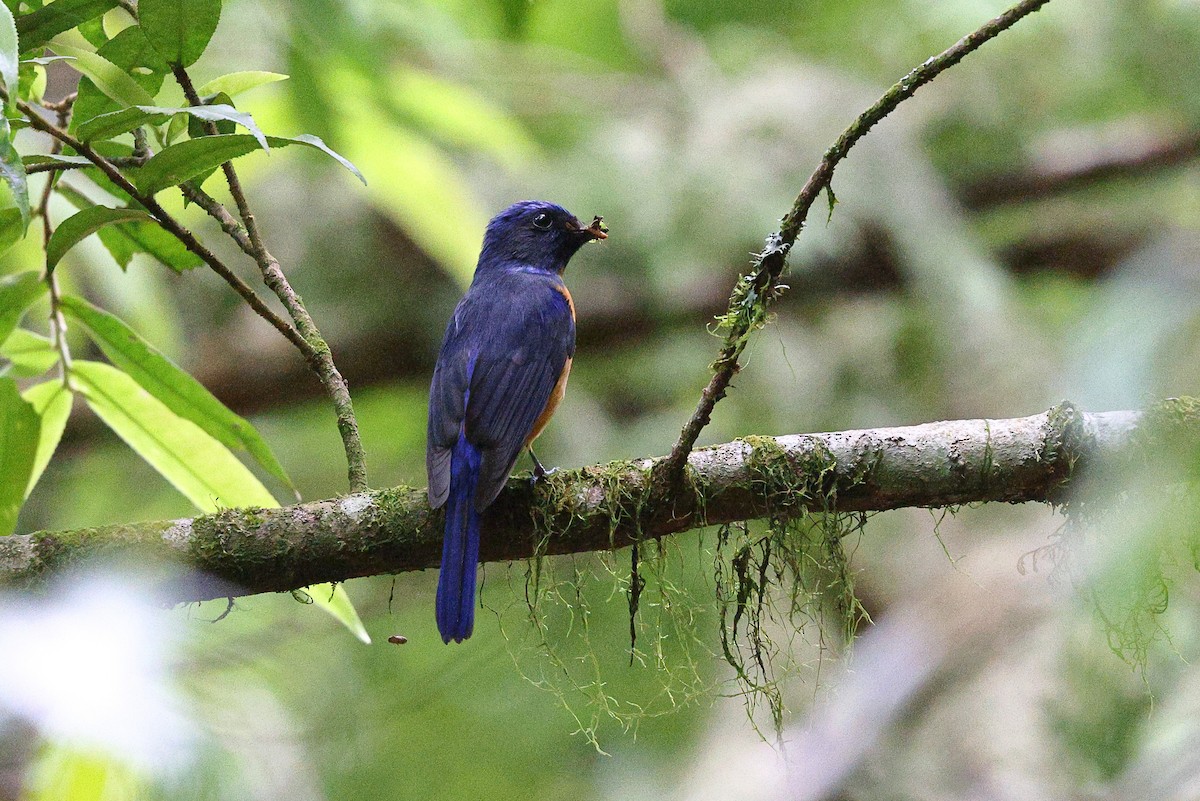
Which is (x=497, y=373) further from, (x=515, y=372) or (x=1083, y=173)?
(x=1083, y=173)

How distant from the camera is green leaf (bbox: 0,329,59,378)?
2408 mm

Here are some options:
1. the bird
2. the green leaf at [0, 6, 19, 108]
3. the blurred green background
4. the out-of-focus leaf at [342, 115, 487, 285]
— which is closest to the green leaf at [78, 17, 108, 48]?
the green leaf at [0, 6, 19, 108]

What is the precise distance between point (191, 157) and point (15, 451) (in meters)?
0.92

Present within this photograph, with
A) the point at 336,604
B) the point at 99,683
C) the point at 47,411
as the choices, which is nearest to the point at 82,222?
the point at 47,411

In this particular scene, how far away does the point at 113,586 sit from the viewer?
4.04ft

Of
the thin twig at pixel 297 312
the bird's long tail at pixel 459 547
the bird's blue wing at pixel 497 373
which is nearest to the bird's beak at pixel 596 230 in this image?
the bird's blue wing at pixel 497 373

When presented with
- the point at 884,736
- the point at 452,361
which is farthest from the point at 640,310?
the point at 452,361

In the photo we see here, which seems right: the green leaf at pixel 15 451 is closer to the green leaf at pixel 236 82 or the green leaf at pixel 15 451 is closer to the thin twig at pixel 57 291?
the thin twig at pixel 57 291

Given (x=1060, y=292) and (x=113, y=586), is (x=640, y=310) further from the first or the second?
(x=113, y=586)

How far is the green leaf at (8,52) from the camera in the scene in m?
1.42

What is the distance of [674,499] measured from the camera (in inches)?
92.0

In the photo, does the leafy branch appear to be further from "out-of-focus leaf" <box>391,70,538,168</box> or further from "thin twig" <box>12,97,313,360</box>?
"out-of-focus leaf" <box>391,70,538,168</box>

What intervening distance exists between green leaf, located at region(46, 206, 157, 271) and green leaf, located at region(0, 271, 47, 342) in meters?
0.37

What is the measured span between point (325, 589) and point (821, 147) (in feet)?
13.9
